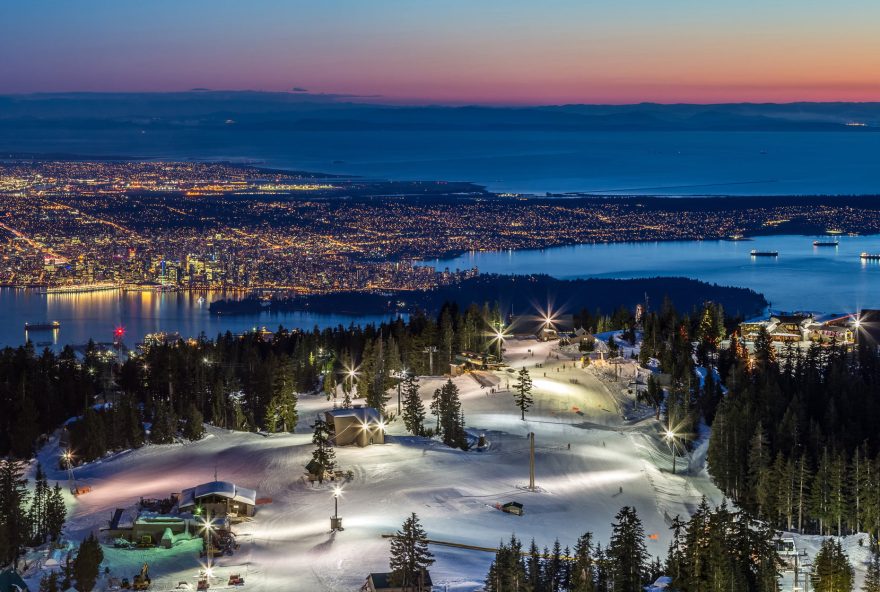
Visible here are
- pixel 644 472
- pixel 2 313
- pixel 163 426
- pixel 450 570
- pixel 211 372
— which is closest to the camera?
pixel 450 570

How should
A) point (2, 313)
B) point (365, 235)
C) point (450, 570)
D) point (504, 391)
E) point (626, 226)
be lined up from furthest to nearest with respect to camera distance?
point (626, 226)
point (365, 235)
point (2, 313)
point (504, 391)
point (450, 570)

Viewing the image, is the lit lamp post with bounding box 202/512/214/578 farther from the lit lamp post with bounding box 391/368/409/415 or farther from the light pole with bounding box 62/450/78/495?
the lit lamp post with bounding box 391/368/409/415

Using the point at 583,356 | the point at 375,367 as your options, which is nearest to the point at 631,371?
the point at 583,356

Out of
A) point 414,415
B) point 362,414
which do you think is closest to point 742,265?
point 414,415

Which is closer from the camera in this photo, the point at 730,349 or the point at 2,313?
the point at 730,349

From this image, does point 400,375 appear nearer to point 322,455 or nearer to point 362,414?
point 362,414

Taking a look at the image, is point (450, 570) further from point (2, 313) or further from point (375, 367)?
point (2, 313)
